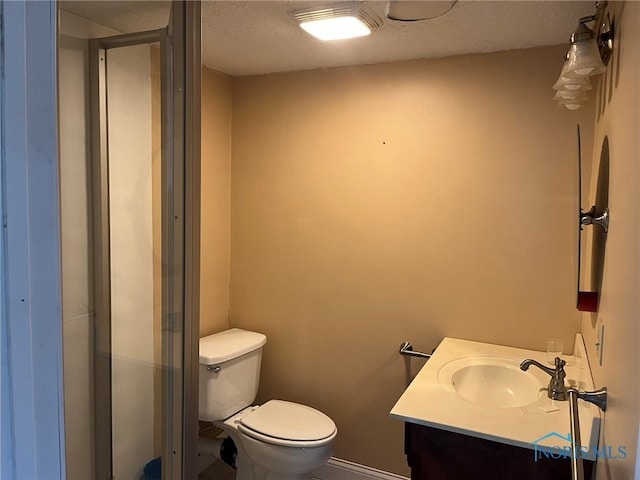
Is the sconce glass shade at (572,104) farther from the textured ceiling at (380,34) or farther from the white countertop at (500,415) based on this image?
the white countertop at (500,415)

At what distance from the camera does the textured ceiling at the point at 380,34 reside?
1622mm

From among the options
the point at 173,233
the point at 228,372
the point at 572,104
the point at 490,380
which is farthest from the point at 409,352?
the point at 173,233

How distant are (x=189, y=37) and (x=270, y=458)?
184 cm

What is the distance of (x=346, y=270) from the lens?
243 centimetres

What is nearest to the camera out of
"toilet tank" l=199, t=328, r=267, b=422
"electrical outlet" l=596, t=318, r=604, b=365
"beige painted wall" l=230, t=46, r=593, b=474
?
"electrical outlet" l=596, t=318, r=604, b=365

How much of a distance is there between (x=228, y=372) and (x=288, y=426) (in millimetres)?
382

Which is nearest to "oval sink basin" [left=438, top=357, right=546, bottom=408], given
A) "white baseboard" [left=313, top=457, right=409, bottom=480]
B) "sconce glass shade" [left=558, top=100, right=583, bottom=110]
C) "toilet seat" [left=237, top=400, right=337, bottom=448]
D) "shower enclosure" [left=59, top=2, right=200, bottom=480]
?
"toilet seat" [left=237, top=400, right=337, bottom=448]

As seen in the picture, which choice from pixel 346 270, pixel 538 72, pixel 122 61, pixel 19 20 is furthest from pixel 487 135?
pixel 19 20

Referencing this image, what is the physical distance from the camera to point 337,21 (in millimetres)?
1688

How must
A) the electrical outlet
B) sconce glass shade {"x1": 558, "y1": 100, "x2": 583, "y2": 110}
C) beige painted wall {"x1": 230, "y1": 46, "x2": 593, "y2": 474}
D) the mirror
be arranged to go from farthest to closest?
beige painted wall {"x1": 230, "y1": 46, "x2": 593, "y2": 474} < sconce glass shade {"x1": 558, "y1": 100, "x2": 583, "y2": 110} < the mirror < the electrical outlet

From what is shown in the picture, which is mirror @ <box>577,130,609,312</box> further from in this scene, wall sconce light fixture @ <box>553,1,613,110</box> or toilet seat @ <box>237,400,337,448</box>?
toilet seat @ <box>237,400,337,448</box>

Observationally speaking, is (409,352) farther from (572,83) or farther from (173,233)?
(173,233)

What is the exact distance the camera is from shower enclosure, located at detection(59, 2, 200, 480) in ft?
2.61

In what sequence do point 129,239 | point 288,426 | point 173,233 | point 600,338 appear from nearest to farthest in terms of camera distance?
point 173,233 → point 129,239 → point 600,338 → point 288,426
